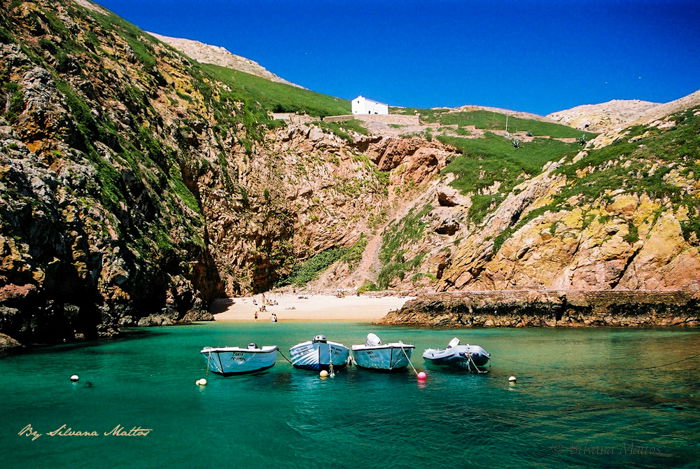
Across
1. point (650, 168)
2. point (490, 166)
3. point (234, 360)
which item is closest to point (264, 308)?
point (234, 360)

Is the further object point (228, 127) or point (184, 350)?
point (228, 127)

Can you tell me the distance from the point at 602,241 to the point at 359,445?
30.2 metres

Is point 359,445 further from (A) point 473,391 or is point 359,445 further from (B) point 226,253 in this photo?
(B) point 226,253

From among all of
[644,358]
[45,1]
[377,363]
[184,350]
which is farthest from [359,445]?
[45,1]

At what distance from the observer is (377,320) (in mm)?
38156

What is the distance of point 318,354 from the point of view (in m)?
17.7

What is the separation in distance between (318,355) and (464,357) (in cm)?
580

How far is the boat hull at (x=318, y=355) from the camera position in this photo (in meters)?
17.7

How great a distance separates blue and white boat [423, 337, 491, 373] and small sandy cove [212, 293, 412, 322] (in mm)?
21075

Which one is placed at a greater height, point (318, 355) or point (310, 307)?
point (318, 355)

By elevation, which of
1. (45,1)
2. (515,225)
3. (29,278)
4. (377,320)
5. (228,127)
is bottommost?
(377,320)

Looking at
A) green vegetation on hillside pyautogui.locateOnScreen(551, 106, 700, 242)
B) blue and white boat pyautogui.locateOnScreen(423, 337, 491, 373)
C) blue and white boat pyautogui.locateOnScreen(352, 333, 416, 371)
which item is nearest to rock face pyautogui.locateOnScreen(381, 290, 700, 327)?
green vegetation on hillside pyautogui.locateOnScreen(551, 106, 700, 242)

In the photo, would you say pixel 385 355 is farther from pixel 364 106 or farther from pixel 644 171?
pixel 364 106

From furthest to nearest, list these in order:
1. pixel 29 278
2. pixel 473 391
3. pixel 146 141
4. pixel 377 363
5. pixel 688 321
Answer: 1. pixel 146 141
2. pixel 688 321
3. pixel 29 278
4. pixel 377 363
5. pixel 473 391
